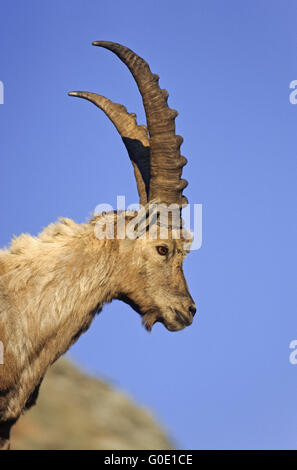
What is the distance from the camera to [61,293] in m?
9.82

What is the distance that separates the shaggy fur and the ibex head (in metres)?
0.01

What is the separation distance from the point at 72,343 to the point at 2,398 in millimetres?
1045

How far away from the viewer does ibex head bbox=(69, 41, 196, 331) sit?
1040 centimetres

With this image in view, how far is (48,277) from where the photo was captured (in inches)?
387

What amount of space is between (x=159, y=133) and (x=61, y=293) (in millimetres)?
2464

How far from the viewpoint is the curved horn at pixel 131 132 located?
460 inches

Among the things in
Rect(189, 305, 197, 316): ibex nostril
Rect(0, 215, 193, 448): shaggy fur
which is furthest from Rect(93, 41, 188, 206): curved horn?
Rect(189, 305, 197, 316): ibex nostril

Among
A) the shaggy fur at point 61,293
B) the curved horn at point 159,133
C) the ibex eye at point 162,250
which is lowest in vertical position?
Result: the shaggy fur at point 61,293

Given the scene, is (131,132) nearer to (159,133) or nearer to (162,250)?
(159,133)

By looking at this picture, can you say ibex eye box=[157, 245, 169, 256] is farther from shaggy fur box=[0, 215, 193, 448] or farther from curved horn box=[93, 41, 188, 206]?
curved horn box=[93, 41, 188, 206]

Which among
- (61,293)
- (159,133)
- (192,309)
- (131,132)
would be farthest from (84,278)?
(131,132)

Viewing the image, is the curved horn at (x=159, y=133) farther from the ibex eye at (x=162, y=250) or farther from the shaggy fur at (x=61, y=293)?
the shaggy fur at (x=61, y=293)

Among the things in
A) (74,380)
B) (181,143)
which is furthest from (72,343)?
(74,380)

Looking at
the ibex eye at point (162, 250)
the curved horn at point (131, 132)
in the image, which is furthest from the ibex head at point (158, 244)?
the curved horn at point (131, 132)
